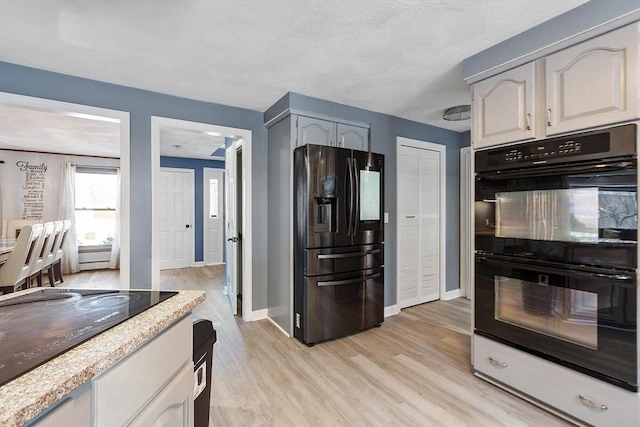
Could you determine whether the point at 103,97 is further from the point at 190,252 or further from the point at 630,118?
the point at 190,252

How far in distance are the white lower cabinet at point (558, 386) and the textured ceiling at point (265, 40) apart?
6.85ft

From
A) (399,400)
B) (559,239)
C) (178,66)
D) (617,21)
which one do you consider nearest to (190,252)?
(178,66)

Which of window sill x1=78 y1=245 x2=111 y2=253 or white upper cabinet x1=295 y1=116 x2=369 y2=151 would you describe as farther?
window sill x1=78 y1=245 x2=111 y2=253

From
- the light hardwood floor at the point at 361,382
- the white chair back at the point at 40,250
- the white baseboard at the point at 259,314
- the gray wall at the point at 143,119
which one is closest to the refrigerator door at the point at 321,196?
the gray wall at the point at 143,119

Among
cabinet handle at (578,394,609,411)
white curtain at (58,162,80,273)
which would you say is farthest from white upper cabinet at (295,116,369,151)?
white curtain at (58,162,80,273)

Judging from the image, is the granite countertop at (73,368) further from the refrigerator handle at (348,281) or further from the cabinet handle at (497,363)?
the cabinet handle at (497,363)

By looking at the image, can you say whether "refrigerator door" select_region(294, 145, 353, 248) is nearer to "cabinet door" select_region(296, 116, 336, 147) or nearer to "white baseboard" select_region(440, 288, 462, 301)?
"cabinet door" select_region(296, 116, 336, 147)

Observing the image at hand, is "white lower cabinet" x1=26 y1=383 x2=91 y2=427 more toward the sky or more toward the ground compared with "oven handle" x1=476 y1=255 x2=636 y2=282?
more toward the ground

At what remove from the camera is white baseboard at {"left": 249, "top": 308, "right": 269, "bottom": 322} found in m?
3.34

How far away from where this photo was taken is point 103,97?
260 centimetres

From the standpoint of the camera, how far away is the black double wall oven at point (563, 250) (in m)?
1.49

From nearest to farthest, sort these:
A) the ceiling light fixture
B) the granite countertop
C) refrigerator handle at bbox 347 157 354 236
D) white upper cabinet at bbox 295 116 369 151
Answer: the granite countertop, refrigerator handle at bbox 347 157 354 236, white upper cabinet at bbox 295 116 369 151, the ceiling light fixture

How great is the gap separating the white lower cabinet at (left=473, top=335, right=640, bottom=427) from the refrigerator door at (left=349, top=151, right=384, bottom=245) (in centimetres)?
128

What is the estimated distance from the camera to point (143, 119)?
9.08ft
